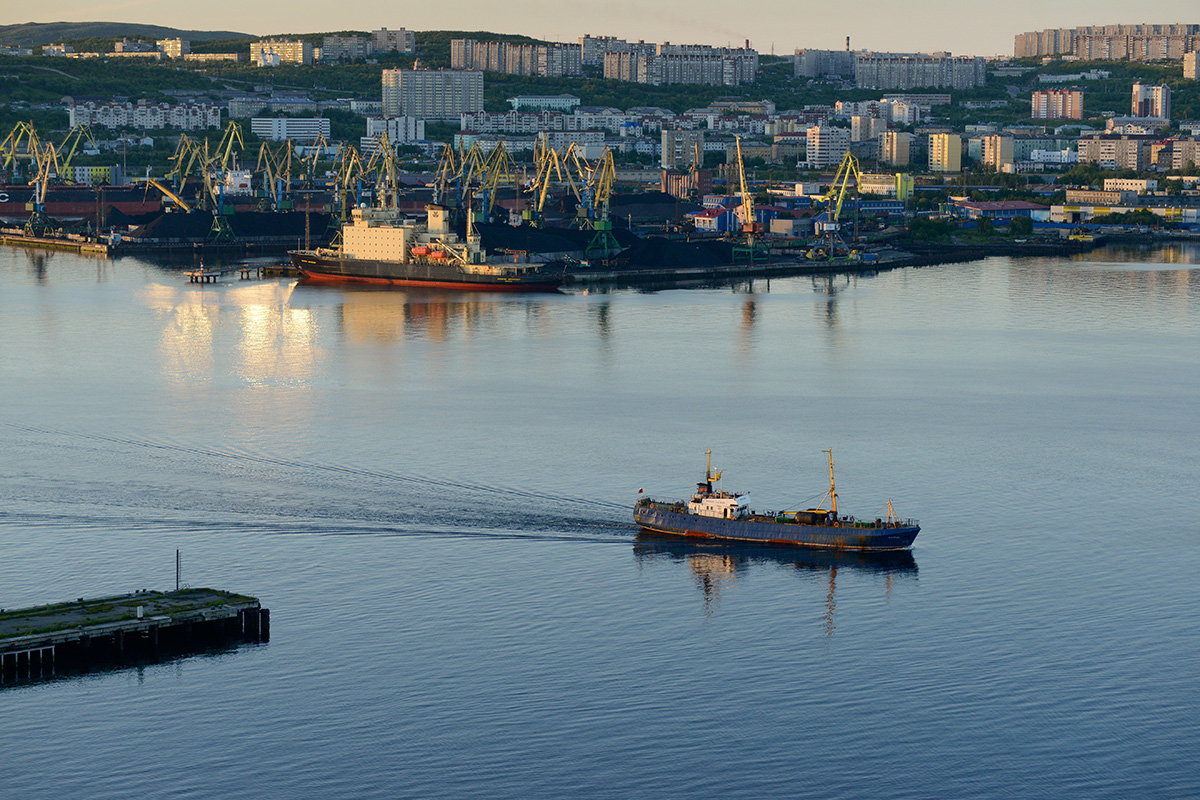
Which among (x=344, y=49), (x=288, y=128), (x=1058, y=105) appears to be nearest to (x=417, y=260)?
(x=288, y=128)

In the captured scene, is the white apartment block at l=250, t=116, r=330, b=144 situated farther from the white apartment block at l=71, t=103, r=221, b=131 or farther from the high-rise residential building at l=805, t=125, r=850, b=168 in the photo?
the high-rise residential building at l=805, t=125, r=850, b=168

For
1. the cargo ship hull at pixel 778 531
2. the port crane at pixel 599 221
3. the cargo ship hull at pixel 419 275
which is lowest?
the cargo ship hull at pixel 778 531

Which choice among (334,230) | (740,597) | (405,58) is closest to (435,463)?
(740,597)

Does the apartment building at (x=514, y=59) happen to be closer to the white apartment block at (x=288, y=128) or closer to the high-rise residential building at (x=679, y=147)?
the white apartment block at (x=288, y=128)

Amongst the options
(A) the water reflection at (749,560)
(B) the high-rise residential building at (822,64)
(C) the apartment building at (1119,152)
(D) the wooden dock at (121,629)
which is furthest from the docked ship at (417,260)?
(B) the high-rise residential building at (822,64)

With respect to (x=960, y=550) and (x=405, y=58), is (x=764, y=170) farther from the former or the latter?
(x=960, y=550)

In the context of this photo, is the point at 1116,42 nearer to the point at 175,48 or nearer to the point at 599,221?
the point at 175,48

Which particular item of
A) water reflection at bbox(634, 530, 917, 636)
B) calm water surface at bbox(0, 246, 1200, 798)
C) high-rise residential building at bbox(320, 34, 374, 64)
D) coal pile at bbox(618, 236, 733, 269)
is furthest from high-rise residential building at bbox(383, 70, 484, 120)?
water reflection at bbox(634, 530, 917, 636)
